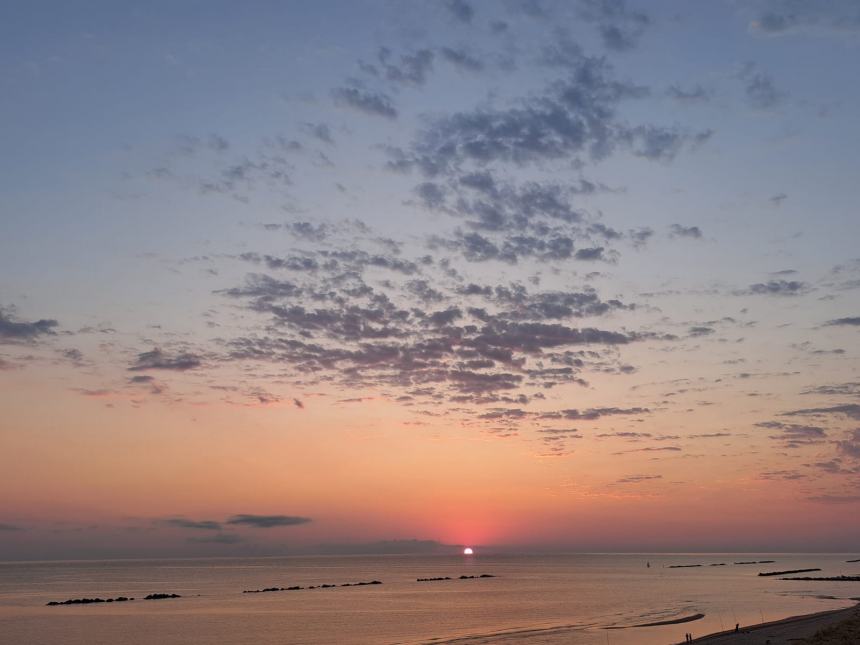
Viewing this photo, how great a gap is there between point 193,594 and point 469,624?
84.4m

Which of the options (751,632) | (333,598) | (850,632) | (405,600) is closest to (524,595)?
(405,600)

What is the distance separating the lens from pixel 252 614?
93875 mm

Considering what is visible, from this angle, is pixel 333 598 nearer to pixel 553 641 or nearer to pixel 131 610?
pixel 131 610

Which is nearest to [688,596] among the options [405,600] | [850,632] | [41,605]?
[405,600]

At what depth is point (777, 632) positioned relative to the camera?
185ft

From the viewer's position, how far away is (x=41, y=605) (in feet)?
379

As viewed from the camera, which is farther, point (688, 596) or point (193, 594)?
point (193, 594)

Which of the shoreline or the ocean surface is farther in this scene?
the ocean surface

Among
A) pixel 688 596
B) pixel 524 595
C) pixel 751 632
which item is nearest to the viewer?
pixel 751 632

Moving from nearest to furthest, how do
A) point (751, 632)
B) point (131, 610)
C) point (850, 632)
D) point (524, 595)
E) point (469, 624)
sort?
point (850, 632) < point (751, 632) < point (469, 624) < point (131, 610) < point (524, 595)

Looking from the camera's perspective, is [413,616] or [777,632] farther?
[413,616]

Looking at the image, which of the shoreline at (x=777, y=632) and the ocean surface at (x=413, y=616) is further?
the ocean surface at (x=413, y=616)

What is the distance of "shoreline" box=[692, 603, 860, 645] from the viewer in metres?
51.9

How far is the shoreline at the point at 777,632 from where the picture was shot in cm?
5191
